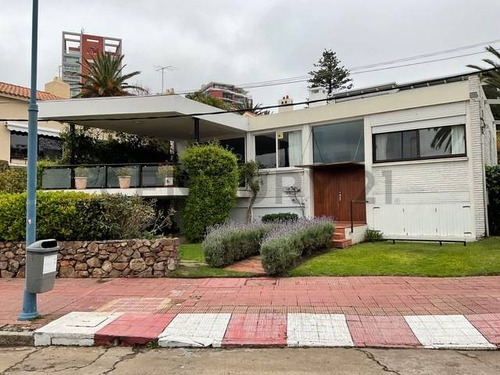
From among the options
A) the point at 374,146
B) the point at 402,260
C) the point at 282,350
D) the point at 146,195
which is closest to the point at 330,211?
the point at 374,146

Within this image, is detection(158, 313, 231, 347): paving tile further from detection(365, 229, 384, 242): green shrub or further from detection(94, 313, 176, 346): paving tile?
detection(365, 229, 384, 242): green shrub

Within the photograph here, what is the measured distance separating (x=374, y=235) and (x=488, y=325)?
347 inches

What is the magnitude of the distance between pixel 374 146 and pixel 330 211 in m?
2.99

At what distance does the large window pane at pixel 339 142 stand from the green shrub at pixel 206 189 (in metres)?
3.76

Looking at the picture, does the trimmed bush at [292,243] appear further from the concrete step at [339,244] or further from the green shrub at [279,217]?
the green shrub at [279,217]

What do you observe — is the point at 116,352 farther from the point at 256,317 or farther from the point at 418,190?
the point at 418,190

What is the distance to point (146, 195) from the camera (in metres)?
15.6

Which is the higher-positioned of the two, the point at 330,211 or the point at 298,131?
the point at 298,131

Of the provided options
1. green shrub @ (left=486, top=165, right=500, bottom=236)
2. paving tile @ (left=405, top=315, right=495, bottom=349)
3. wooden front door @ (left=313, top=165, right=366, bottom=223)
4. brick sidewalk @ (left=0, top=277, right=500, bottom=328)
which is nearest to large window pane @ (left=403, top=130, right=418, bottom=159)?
wooden front door @ (left=313, top=165, right=366, bottom=223)

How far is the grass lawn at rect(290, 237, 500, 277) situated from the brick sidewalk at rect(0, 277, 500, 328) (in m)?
0.46

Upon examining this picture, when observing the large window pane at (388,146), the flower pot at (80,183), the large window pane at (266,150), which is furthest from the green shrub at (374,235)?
the flower pot at (80,183)

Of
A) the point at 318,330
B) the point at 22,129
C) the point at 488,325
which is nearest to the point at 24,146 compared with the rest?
the point at 22,129

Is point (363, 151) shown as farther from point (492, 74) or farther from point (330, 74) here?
point (330, 74)

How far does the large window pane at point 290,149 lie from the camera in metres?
17.3
